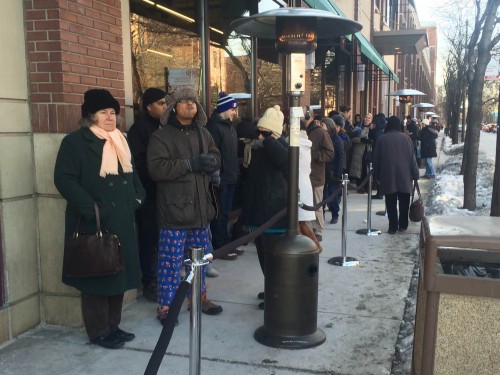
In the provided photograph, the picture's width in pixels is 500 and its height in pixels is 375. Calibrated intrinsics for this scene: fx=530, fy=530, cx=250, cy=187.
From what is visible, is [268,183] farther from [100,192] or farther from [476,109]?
[476,109]

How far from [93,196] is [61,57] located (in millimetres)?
1137

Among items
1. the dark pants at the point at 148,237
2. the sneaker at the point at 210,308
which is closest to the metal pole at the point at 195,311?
the sneaker at the point at 210,308

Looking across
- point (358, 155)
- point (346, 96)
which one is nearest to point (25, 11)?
point (358, 155)

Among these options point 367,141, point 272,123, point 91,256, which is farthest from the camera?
point 367,141

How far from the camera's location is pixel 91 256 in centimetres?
380

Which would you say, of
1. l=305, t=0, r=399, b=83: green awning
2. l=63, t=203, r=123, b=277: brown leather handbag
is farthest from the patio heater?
l=305, t=0, r=399, b=83: green awning

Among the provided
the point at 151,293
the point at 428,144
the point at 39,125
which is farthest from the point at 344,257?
the point at 428,144

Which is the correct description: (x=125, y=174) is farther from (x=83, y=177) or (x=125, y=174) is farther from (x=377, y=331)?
(x=377, y=331)

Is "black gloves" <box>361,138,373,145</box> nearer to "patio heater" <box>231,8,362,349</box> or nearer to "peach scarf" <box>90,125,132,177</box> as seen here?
"patio heater" <box>231,8,362,349</box>

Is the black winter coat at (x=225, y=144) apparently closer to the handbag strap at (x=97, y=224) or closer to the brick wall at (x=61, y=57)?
the brick wall at (x=61, y=57)

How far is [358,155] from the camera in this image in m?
11.6

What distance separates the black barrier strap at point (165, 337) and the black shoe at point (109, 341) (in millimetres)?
1791

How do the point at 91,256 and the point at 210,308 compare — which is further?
the point at 210,308

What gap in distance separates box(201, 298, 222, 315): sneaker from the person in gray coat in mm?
4096
